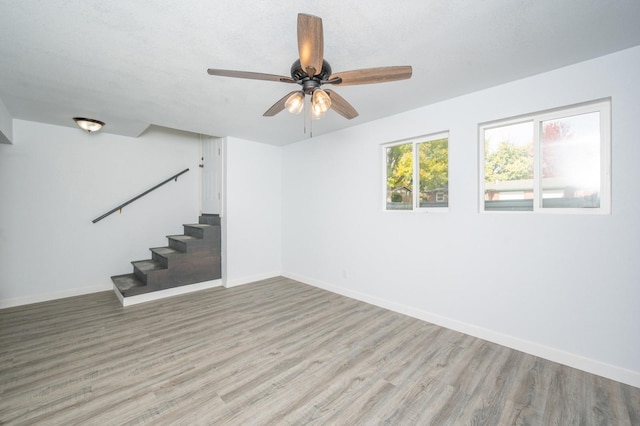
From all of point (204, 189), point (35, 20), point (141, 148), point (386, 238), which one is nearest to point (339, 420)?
point (386, 238)

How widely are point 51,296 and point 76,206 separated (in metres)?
1.34

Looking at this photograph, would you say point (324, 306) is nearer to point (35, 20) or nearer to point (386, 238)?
point (386, 238)

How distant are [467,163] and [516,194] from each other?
552mm

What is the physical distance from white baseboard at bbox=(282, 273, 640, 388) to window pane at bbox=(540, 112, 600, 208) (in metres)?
1.29

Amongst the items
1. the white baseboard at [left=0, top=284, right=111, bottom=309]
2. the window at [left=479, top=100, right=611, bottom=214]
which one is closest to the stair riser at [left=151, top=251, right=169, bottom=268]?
the white baseboard at [left=0, top=284, right=111, bottom=309]

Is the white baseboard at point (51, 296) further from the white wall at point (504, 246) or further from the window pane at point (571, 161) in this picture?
the window pane at point (571, 161)

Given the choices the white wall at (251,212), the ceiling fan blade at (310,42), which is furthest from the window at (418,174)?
the white wall at (251,212)

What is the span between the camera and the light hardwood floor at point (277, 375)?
5.41 feet

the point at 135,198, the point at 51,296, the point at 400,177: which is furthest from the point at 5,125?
the point at 400,177

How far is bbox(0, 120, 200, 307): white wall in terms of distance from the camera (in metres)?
3.47

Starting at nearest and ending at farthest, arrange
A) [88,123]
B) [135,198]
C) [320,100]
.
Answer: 1. [320,100]
2. [88,123]
3. [135,198]

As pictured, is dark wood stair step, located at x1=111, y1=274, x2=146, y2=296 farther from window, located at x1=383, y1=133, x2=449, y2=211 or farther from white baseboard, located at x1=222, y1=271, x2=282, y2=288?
window, located at x1=383, y1=133, x2=449, y2=211

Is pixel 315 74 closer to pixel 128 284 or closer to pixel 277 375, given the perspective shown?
pixel 277 375

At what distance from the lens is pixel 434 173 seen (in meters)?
3.11
